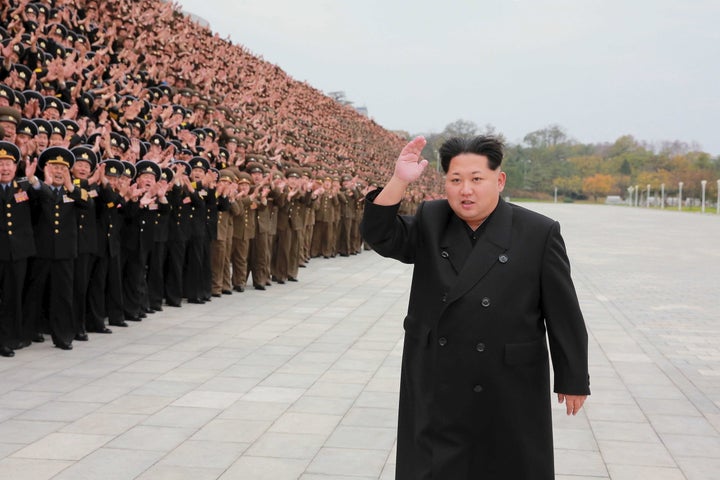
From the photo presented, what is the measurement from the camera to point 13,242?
749 cm

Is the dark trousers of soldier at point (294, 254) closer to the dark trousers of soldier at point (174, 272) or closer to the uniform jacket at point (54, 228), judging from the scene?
the dark trousers of soldier at point (174, 272)

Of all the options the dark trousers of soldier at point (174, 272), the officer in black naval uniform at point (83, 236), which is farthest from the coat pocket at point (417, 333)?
the dark trousers of soldier at point (174, 272)

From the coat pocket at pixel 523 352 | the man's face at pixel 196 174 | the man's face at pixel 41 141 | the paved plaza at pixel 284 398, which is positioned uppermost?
the man's face at pixel 41 141

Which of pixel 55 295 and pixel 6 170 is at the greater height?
pixel 6 170

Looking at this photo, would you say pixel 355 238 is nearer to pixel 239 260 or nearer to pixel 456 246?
pixel 239 260

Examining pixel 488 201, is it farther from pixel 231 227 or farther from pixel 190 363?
pixel 231 227

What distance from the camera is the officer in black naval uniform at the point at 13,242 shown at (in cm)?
746

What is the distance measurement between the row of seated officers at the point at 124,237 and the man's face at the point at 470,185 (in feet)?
19.2

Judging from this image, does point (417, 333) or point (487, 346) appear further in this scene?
point (417, 333)

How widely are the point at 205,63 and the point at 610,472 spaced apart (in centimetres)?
2106

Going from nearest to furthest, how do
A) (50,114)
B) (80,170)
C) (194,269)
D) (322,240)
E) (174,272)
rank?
(80,170), (50,114), (174,272), (194,269), (322,240)

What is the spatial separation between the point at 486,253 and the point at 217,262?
376 inches

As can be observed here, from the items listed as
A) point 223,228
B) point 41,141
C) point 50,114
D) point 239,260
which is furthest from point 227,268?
point 41,141

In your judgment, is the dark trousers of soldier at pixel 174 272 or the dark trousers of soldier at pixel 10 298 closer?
the dark trousers of soldier at pixel 10 298
